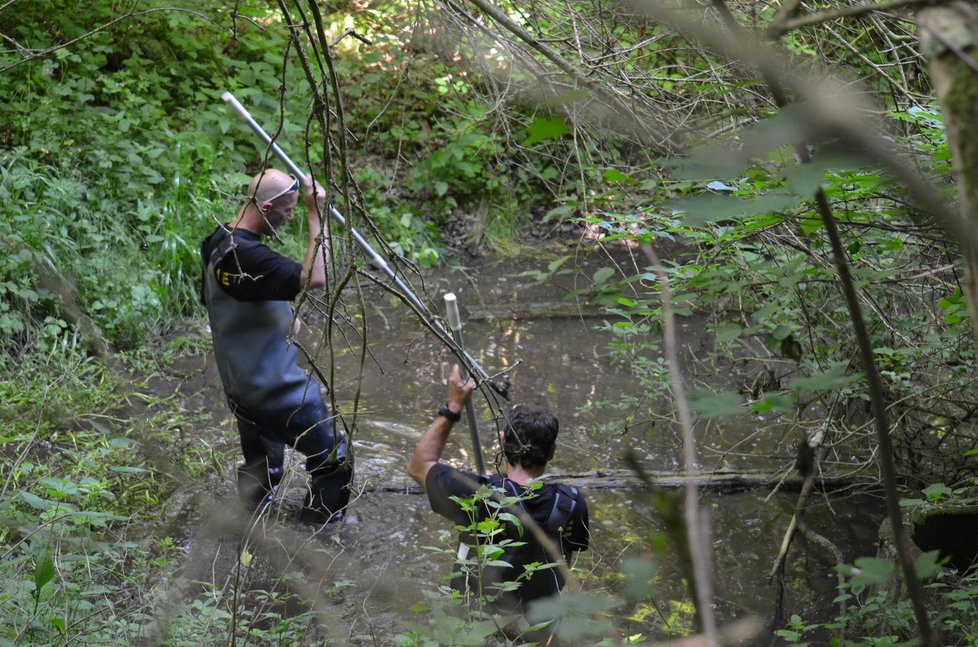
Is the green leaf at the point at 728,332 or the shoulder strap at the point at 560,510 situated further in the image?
the shoulder strap at the point at 560,510

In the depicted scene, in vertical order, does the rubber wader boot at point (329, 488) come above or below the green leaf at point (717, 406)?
below

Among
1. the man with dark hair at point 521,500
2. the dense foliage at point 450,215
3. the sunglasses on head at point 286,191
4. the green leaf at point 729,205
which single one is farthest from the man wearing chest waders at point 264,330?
the green leaf at point 729,205

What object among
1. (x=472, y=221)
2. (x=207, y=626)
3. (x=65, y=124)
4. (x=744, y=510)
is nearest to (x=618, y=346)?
(x=744, y=510)

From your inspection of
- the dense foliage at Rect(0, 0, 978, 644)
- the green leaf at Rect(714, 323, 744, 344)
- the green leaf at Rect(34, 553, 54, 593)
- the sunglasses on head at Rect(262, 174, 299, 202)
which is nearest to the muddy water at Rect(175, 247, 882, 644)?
the dense foliage at Rect(0, 0, 978, 644)

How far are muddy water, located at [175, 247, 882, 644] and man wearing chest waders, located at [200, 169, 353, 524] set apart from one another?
0.74 ft

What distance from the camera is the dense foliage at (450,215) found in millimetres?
2662

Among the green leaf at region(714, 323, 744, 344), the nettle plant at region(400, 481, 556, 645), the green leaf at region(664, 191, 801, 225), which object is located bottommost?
the nettle plant at region(400, 481, 556, 645)

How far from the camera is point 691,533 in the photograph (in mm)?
903

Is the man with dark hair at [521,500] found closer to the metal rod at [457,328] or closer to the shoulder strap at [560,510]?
the shoulder strap at [560,510]

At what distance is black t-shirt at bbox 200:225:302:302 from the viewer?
14.3 feet

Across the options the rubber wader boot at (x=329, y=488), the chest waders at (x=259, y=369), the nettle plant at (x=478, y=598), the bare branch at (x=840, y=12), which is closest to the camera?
the bare branch at (x=840, y=12)

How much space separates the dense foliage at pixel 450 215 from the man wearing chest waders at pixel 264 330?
18.3 inches

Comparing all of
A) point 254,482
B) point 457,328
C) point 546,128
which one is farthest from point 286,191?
point 546,128

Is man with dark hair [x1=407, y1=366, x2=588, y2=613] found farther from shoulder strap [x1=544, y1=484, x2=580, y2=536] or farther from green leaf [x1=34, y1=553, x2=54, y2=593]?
green leaf [x1=34, y1=553, x2=54, y2=593]
